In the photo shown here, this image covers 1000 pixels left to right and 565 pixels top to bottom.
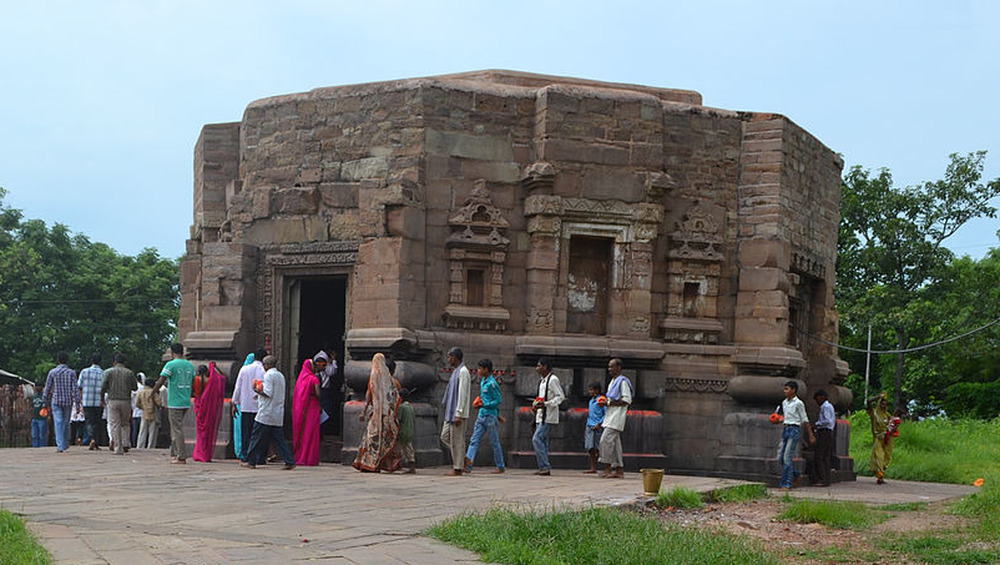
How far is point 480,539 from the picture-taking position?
7.01 meters

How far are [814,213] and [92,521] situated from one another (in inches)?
468

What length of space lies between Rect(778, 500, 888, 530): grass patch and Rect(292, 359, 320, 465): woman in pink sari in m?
A: 5.75

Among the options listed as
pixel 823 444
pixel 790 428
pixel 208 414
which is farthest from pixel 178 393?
pixel 823 444

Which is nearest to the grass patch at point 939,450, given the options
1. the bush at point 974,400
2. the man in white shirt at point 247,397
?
the bush at point 974,400

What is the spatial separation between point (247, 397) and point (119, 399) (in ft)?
7.66

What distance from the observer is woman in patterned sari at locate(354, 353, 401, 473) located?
12.3m

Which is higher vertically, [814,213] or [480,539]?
[814,213]

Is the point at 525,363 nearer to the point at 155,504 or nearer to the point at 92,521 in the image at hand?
the point at 155,504

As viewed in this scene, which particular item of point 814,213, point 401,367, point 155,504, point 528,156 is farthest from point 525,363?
point 155,504

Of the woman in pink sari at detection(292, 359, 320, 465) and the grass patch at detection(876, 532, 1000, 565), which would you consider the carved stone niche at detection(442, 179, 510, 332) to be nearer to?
the woman in pink sari at detection(292, 359, 320, 465)

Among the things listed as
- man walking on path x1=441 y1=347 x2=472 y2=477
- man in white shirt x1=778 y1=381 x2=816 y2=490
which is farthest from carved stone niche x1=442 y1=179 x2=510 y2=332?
man in white shirt x1=778 y1=381 x2=816 y2=490

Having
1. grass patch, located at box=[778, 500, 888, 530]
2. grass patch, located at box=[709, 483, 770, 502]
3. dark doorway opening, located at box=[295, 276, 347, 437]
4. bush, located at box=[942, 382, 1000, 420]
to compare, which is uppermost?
dark doorway opening, located at box=[295, 276, 347, 437]

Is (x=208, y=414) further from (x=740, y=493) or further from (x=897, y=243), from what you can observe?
(x=897, y=243)

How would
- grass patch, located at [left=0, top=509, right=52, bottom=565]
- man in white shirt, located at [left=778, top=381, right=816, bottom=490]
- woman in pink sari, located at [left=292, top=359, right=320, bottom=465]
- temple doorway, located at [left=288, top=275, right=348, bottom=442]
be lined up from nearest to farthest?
grass patch, located at [left=0, top=509, right=52, bottom=565] < woman in pink sari, located at [left=292, top=359, right=320, bottom=465] < man in white shirt, located at [left=778, top=381, right=816, bottom=490] < temple doorway, located at [left=288, top=275, right=348, bottom=442]
